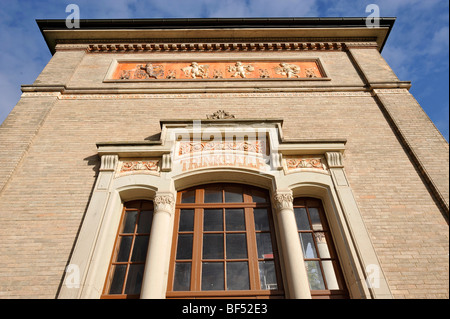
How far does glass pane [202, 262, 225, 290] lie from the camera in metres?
4.82

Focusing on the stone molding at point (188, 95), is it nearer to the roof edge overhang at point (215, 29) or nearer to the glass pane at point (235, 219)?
the roof edge overhang at point (215, 29)

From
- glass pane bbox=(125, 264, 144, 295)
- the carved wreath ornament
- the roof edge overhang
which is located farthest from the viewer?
the roof edge overhang

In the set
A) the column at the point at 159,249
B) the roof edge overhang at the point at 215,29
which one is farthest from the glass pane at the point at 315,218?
the roof edge overhang at the point at 215,29

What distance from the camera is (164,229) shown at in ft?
16.7

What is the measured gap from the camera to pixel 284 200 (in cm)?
540

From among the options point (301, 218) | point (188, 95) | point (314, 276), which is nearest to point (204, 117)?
point (188, 95)

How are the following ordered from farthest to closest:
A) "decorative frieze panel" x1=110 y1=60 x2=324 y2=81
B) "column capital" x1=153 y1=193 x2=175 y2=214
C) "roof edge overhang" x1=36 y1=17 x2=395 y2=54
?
"roof edge overhang" x1=36 y1=17 x2=395 y2=54
"decorative frieze panel" x1=110 y1=60 x2=324 y2=81
"column capital" x1=153 y1=193 x2=175 y2=214

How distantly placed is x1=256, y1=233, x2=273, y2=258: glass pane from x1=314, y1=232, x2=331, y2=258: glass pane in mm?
871

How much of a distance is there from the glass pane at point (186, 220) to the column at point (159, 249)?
0.94 feet

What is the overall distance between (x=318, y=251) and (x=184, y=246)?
239 cm

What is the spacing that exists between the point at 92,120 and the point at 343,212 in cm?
584

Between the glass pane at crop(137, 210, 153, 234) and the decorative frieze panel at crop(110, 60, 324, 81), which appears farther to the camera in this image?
the decorative frieze panel at crop(110, 60, 324, 81)

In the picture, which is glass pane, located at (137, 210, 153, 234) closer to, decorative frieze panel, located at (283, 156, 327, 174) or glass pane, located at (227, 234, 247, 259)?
glass pane, located at (227, 234, 247, 259)

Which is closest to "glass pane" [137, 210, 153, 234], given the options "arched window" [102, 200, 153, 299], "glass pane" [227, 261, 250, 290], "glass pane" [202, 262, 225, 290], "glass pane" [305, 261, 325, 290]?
"arched window" [102, 200, 153, 299]
